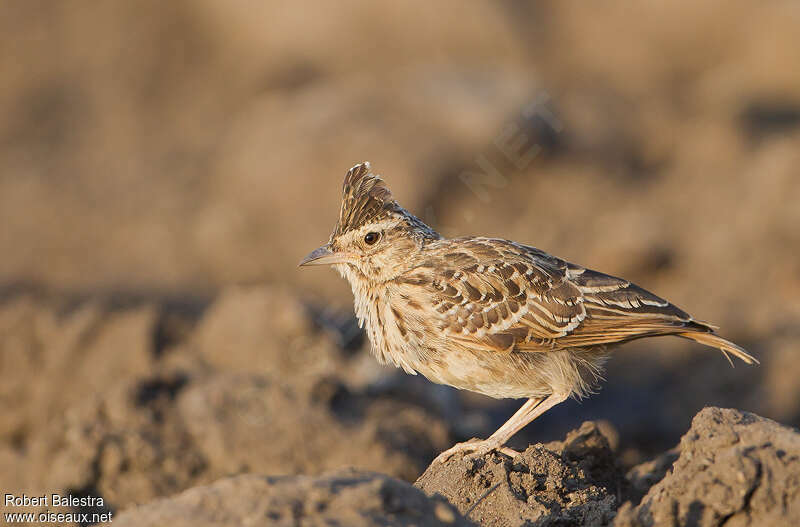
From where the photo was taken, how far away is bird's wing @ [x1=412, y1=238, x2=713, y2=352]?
6.63 metres

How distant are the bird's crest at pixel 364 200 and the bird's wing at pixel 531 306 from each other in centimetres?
58

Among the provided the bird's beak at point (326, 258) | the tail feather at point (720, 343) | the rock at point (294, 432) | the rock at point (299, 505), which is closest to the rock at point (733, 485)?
the rock at point (299, 505)

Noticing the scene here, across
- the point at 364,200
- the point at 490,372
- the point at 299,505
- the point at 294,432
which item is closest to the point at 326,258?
the point at 364,200

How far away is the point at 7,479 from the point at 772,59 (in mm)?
18190

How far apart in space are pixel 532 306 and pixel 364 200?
1.51 metres

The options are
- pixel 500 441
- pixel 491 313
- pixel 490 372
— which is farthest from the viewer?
pixel 491 313

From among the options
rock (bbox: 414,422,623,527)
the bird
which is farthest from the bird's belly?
rock (bbox: 414,422,623,527)

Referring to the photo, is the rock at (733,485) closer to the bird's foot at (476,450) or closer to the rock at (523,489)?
the rock at (523,489)

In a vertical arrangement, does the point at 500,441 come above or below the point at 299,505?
above

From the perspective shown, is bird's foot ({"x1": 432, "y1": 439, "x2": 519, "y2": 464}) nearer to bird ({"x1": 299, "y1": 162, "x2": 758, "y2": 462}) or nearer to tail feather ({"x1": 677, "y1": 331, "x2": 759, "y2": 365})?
bird ({"x1": 299, "y1": 162, "x2": 758, "y2": 462})

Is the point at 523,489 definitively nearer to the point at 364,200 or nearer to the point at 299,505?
the point at 299,505

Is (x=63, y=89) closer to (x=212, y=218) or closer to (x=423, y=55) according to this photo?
(x=212, y=218)

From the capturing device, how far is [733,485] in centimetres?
449

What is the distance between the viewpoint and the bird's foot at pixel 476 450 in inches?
241
